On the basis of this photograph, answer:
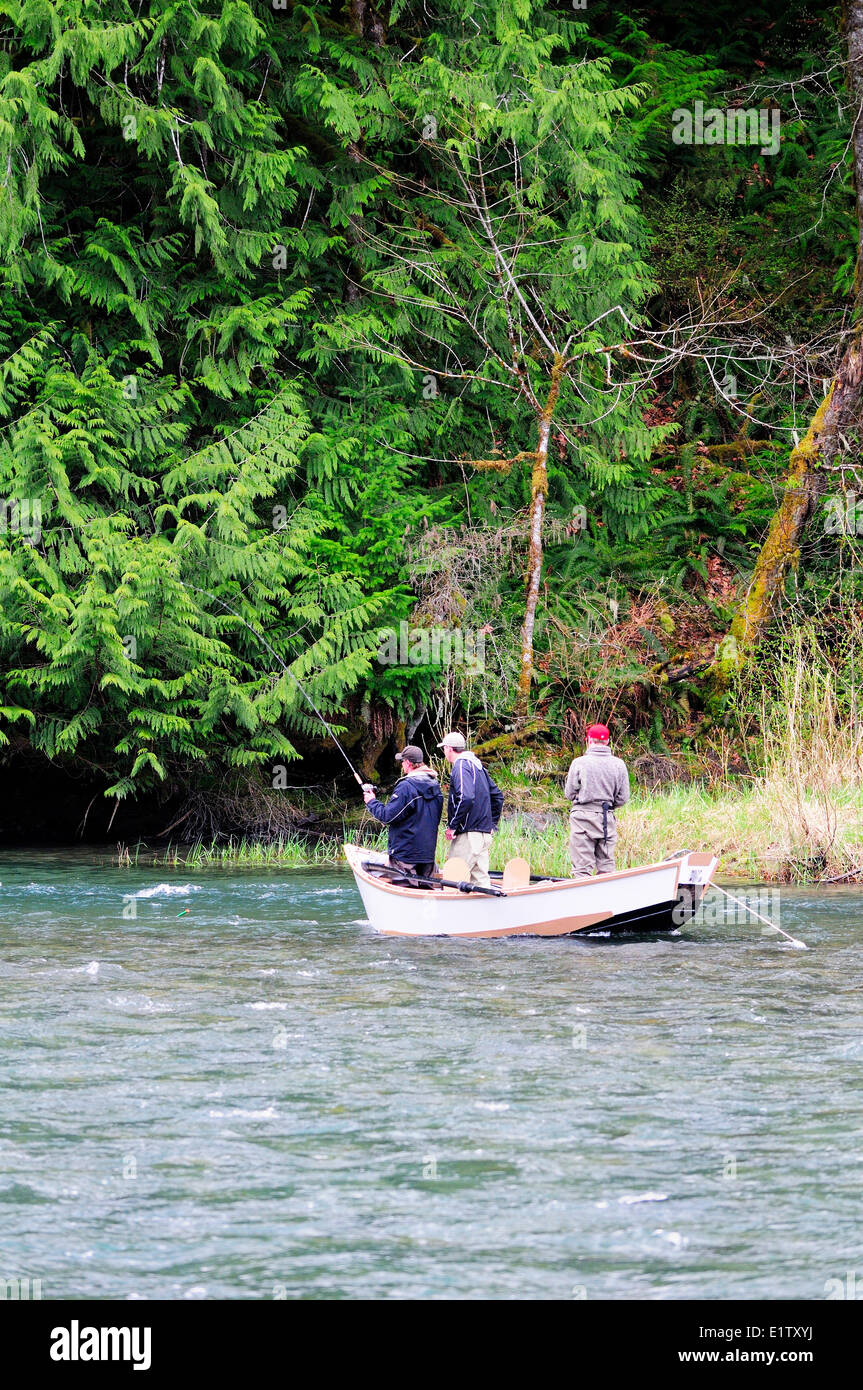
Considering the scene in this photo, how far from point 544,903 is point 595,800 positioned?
1.23 metres

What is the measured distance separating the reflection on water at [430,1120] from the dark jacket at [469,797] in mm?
1413

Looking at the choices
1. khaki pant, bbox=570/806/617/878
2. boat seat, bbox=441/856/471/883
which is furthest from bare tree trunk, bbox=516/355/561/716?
boat seat, bbox=441/856/471/883

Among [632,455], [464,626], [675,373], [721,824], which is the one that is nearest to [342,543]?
[464,626]

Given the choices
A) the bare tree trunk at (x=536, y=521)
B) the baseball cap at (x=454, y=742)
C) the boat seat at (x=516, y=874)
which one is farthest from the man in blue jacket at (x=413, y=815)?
the bare tree trunk at (x=536, y=521)

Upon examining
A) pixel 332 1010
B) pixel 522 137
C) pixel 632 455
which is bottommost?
pixel 332 1010

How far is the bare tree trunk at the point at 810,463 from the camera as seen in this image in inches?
878

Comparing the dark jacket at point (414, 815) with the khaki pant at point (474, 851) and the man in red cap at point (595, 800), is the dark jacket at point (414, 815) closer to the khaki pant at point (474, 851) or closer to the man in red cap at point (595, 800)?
the khaki pant at point (474, 851)

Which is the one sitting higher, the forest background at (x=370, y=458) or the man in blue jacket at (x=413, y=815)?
the forest background at (x=370, y=458)

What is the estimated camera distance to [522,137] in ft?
73.7

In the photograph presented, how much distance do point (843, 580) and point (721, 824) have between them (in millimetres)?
6932

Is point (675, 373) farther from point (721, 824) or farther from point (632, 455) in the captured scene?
point (721, 824)

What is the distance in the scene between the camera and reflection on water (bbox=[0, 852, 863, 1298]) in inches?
224

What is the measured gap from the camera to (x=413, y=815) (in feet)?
43.9

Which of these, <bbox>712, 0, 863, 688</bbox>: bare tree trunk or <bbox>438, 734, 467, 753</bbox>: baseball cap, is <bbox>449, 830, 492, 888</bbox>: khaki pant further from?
<bbox>712, 0, 863, 688</bbox>: bare tree trunk
